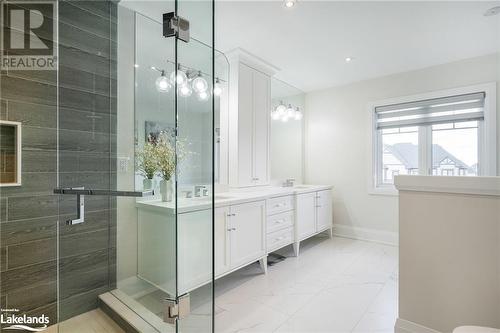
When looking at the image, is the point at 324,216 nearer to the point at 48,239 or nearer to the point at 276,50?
the point at 276,50

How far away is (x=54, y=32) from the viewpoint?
1.75m

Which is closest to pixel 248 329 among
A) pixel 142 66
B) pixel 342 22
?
pixel 142 66

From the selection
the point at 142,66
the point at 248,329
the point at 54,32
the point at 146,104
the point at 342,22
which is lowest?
the point at 248,329

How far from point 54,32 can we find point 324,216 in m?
3.66

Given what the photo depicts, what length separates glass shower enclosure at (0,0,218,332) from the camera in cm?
142

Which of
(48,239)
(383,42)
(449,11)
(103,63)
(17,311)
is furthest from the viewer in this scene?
(383,42)

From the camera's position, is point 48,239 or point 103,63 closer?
point 48,239

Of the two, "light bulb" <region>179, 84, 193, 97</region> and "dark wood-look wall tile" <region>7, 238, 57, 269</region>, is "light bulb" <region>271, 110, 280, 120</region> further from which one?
"dark wood-look wall tile" <region>7, 238, 57, 269</region>

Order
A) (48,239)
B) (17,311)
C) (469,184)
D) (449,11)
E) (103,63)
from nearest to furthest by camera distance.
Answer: (469,184) → (17,311) → (48,239) → (103,63) → (449,11)

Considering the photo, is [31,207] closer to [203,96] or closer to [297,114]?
[203,96]

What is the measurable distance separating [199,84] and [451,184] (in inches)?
63.7

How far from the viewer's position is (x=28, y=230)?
1607 millimetres
